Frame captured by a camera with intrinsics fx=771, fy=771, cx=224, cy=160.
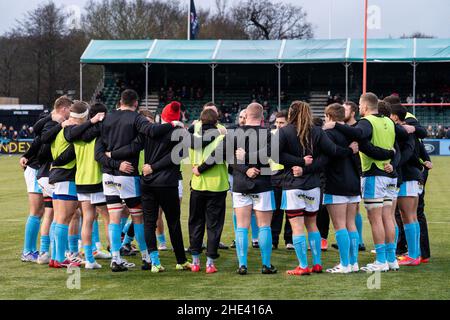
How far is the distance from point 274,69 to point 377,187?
4096cm

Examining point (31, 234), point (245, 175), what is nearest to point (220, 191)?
point (245, 175)

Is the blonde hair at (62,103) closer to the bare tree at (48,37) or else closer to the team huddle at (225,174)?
Result: the team huddle at (225,174)

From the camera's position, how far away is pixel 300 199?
8.92m

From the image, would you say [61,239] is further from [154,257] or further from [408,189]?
[408,189]

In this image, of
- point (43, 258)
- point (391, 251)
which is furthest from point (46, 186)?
point (391, 251)

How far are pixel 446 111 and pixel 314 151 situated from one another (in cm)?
3809

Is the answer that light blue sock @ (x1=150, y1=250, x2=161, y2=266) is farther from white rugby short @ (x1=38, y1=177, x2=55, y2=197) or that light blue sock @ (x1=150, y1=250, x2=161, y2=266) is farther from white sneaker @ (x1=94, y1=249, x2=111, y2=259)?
white rugby short @ (x1=38, y1=177, x2=55, y2=197)

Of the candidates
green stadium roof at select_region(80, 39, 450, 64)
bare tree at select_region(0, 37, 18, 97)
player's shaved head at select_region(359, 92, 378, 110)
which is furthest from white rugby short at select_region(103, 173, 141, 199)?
bare tree at select_region(0, 37, 18, 97)

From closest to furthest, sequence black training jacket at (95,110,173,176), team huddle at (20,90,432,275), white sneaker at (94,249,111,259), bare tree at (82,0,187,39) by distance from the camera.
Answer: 1. team huddle at (20,90,432,275)
2. black training jacket at (95,110,173,176)
3. white sneaker at (94,249,111,259)
4. bare tree at (82,0,187,39)

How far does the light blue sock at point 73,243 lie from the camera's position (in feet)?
32.4

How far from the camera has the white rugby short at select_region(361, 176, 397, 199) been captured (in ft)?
30.3

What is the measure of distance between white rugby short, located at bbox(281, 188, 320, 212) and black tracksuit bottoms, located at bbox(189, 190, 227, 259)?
865mm

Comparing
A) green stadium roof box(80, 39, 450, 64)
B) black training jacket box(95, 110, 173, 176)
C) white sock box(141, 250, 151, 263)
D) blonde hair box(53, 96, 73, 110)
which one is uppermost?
green stadium roof box(80, 39, 450, 64)
